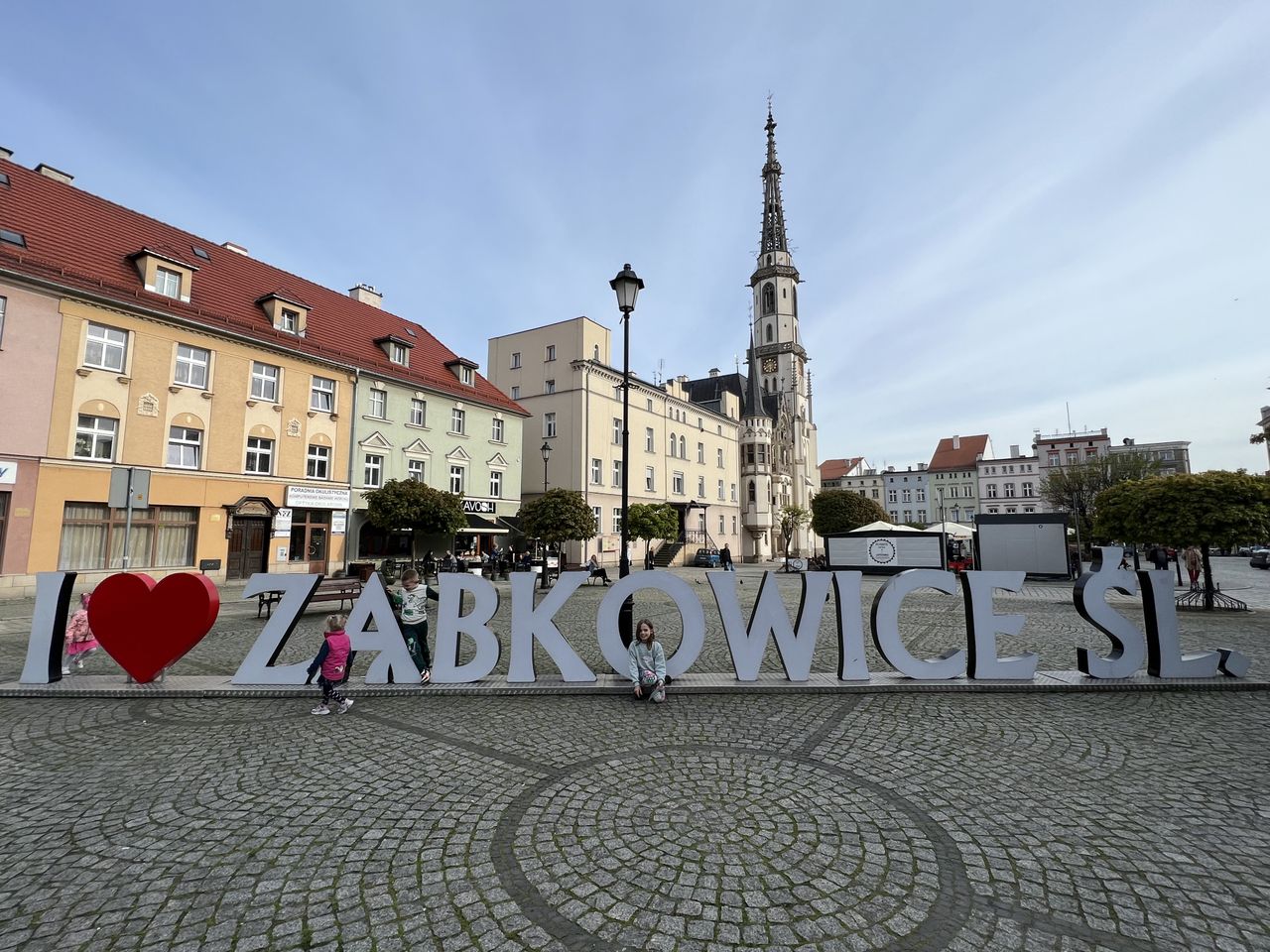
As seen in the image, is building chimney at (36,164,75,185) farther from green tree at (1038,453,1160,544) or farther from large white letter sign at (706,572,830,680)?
green tree at (1038,453,1160,544)

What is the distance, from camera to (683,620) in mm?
7664

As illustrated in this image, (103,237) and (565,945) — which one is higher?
(103,237)

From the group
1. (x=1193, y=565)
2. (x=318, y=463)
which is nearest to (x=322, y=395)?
(x=318, y=463)

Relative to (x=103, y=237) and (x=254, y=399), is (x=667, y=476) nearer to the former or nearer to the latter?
(x=254, y=399)

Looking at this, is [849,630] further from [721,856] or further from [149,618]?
[149,618]

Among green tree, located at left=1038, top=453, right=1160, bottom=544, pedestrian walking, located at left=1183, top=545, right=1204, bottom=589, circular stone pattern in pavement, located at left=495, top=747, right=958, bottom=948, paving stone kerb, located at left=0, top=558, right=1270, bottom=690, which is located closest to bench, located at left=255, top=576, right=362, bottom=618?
paving stone kerb, located at left=0, top=558, right=1270, bottom=690

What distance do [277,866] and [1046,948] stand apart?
4399 mm

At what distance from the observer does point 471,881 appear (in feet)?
11.2

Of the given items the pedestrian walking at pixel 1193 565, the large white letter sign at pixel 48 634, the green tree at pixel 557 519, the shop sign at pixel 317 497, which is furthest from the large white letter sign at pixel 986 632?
the shop sign at pixel 317 497

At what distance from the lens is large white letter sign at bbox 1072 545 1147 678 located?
7.89 meters

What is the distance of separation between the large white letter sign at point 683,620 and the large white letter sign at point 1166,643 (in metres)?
6.21

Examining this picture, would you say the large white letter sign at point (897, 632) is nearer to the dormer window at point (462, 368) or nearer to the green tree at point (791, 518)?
the dormer window at point (462, 368)

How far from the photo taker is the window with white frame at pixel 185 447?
21.2 m

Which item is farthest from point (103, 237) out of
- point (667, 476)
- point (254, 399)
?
point (667, 476)
